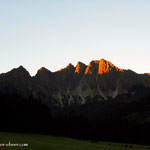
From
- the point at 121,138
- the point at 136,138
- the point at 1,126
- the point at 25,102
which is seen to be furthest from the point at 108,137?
the point at 1,126

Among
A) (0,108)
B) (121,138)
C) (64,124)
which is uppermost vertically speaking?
(0,108)

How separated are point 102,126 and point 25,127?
81.2 metres

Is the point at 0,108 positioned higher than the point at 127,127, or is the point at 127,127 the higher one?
the point at 0,108

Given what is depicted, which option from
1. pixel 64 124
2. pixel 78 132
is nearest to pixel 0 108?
pixel 64 124

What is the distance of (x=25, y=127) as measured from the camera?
112 m

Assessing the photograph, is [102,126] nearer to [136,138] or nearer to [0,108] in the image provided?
[136,138]

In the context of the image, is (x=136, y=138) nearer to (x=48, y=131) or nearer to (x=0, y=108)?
(x=48, y=131)

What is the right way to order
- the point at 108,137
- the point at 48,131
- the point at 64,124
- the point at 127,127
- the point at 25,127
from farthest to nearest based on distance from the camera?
the point at 127,127 < the point at 108,137 < the point at 64,124 < the point at 48,131 < the point at 25,127

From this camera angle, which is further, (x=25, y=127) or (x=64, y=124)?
(x=64, y=124)

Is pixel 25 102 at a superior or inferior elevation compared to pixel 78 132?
superior

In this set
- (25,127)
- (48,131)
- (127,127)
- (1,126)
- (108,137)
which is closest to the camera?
(1,126)

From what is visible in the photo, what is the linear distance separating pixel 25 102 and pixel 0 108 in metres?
19.9

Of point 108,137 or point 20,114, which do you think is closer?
point 20,114

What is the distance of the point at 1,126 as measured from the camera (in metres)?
104
